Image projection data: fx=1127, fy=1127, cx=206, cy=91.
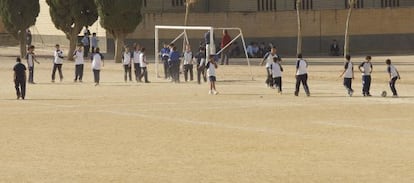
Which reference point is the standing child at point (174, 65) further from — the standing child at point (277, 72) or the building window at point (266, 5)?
the building window at point (266, 5)

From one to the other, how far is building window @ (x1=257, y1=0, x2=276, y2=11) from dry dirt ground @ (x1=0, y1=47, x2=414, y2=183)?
2448cm

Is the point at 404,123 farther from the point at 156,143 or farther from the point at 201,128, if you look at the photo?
the point at 156,143

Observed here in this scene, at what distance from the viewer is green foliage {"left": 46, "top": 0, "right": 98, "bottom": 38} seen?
5550cm

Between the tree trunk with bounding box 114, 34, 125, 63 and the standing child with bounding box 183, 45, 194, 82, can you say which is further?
the tree trunk with bounding box 114, 34, 125, 63

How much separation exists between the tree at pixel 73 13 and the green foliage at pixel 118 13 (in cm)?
212

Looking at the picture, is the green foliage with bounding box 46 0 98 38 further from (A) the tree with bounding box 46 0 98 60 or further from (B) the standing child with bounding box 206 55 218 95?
(B) the standing child with bounding box 206 55 218 95

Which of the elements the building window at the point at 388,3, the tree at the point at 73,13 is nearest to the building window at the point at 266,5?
the building window at the point at 388,3

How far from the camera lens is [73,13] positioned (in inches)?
2180

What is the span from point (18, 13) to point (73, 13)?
11.9 feet

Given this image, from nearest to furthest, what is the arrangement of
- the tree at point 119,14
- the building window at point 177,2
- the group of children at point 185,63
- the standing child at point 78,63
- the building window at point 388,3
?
the group of children at point 185,63
the standing child at point 78,63
the tree at point 119,14
the building window at point 177,2
the building window at point 388,3

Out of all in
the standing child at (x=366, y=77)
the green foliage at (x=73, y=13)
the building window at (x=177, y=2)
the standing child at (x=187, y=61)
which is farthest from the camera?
the building window at (x=177, y=2)

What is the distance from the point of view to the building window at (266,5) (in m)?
63.8

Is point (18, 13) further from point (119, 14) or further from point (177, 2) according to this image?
point (177, 2)

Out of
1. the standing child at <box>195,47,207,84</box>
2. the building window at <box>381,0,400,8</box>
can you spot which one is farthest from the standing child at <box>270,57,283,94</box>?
the building window at <box>381,0,400,8</box>
